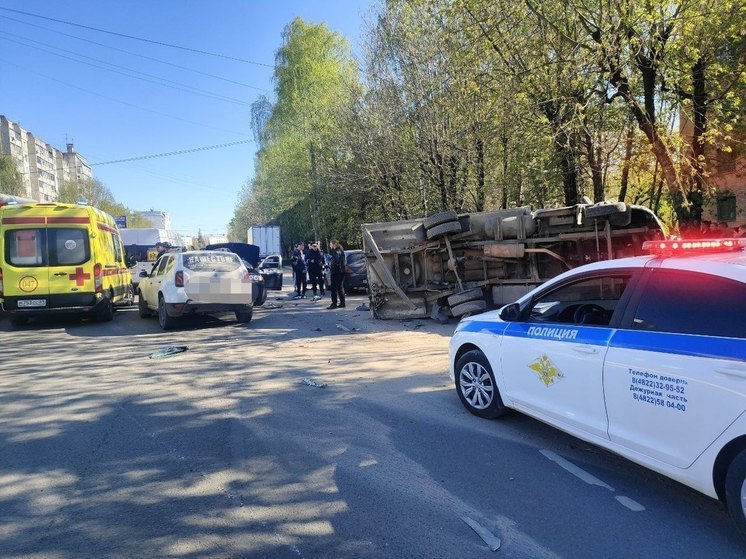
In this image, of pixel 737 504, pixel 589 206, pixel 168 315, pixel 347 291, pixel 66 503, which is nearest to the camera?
pixel 737 504

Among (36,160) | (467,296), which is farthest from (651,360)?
(36,160)

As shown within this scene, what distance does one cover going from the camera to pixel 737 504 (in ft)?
8.90

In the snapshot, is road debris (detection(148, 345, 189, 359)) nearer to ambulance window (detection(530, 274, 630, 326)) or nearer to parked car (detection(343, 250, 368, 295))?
ambulance window (detection(530, 274, 630, 326))

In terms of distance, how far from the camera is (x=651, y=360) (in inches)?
124

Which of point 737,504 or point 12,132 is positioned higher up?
point 12,132

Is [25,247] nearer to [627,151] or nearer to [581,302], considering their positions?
[581,302]

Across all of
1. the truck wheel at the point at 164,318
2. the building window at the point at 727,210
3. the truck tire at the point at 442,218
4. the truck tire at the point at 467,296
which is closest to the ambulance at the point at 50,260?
the truck wheel at the point at 164,318

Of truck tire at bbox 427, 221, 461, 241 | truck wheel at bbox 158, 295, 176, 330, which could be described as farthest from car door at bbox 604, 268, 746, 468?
truck wheel at bbox 158, 295, 176, 330

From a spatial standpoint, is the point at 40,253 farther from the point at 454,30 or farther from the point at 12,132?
the point at 12,132

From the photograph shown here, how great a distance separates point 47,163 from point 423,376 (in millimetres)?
113615

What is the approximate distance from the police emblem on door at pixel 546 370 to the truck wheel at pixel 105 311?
34.5 ft

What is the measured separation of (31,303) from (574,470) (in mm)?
11106

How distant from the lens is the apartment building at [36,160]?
76.4 meters

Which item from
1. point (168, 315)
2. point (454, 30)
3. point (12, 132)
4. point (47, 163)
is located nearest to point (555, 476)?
point (168, 315)
